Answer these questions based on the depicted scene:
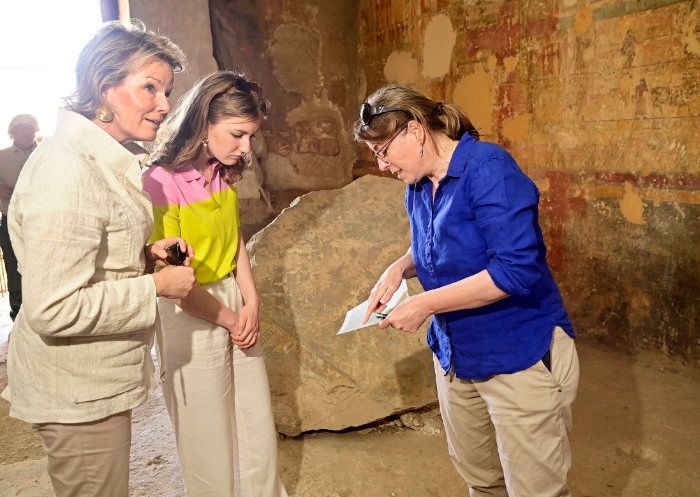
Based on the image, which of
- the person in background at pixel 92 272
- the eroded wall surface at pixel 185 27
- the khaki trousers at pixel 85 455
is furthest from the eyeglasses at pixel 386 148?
the eroded wall surface at pixel 185 27

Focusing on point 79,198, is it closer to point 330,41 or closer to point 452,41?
point 452,41

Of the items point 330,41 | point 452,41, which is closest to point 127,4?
point 330,41

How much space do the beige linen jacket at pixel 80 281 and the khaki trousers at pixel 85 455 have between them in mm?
41

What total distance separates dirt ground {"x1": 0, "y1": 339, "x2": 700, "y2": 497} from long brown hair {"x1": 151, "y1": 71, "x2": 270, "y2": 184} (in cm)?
149

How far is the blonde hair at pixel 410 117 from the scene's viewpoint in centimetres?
155

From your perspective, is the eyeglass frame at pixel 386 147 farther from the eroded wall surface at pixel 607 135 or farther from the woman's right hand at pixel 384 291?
the eroded wall surface at pixel 607 135

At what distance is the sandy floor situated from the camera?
7.88ft

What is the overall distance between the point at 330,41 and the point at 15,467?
15.6 ft

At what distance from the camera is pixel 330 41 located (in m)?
5.91

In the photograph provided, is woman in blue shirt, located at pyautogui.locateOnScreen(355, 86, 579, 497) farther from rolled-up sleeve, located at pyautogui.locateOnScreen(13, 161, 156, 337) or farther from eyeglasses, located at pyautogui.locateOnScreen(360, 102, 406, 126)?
rolled-up sleeve, located at pyautogui.locateOnScreen(13, 161, 156, 337)

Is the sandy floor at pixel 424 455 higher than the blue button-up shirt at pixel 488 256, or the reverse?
the blue button-up shirt at pixel 488 256

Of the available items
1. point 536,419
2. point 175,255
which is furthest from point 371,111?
point 536,419

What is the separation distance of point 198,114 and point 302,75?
169 inches

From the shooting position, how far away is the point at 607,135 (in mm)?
3582
